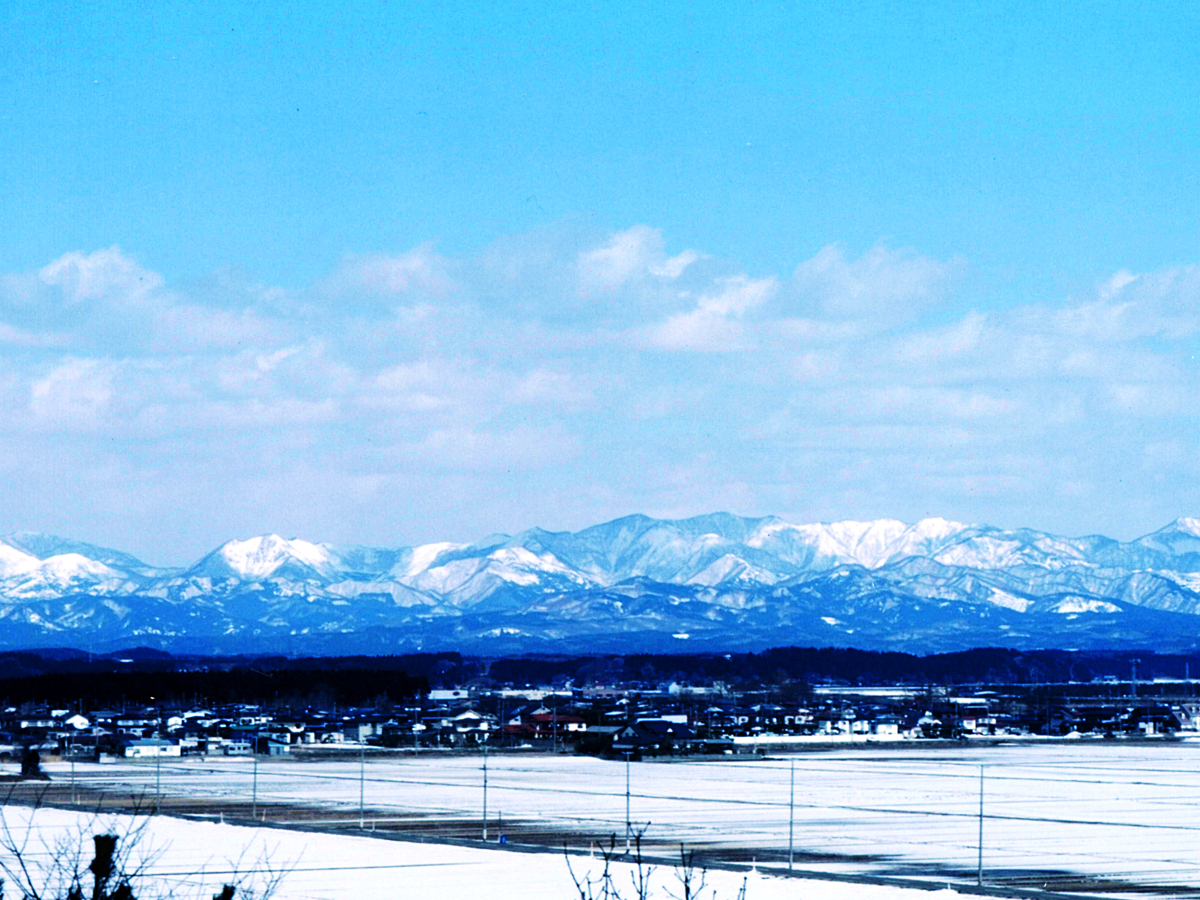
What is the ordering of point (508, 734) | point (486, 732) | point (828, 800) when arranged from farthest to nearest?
point (508, 734), point (486, 732), point (828, 800)

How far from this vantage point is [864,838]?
55969 mm

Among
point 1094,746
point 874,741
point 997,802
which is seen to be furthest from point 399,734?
point 997,802

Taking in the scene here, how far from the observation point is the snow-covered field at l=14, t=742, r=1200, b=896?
166 ft

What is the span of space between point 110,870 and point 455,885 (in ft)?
74.8

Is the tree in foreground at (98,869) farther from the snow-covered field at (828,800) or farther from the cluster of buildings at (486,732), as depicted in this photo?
the cluster of buildings at (486,732)

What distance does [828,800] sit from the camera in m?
72.8

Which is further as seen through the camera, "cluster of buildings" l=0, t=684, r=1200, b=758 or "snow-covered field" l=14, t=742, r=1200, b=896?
"cluster of buildings" l=0, t=684, r=1200, b=758

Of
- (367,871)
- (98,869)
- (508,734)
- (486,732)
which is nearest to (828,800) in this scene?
(367,871)

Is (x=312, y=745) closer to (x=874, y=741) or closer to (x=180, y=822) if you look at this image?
(x=874, y=741)

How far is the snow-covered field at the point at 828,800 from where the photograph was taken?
5047 cm

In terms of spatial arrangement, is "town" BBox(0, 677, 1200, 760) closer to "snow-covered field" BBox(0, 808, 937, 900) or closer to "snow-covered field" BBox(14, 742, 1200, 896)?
"snow-covered field" BBox(14, 742, 1200, 896)

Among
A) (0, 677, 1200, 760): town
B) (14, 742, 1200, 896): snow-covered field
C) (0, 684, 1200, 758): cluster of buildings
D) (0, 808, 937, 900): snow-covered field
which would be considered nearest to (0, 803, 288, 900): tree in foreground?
(0, 808, 937, 900): snow-covered field

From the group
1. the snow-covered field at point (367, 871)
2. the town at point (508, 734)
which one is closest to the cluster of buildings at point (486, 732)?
the town at point (508, 734)

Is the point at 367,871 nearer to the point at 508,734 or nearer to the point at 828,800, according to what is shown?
the point at 828,800
